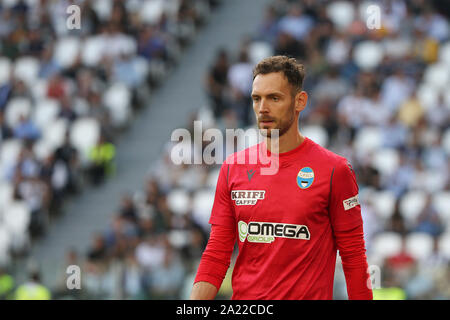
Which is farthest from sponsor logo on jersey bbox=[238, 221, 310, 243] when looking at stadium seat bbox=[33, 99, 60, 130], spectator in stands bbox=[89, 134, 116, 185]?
stadium seat bbox=[33, 99, 60, 130]

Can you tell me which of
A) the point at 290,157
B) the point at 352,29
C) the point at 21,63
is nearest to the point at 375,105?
the point at 352,29

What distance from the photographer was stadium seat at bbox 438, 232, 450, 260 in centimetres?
1049

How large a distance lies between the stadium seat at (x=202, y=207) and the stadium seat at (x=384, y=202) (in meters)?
2.51

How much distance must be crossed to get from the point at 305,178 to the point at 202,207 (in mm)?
8562

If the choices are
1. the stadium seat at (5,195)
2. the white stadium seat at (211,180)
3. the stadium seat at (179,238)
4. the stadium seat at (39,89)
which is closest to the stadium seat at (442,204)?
the white stadium seat at (211,180)

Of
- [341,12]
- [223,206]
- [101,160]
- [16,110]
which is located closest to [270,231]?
[223,206]

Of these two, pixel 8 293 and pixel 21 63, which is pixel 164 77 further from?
pixel 8 293

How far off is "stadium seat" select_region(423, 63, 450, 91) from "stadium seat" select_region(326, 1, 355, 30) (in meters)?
2.05

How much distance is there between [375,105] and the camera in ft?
43.6

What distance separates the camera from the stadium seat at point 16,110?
52.3 ft

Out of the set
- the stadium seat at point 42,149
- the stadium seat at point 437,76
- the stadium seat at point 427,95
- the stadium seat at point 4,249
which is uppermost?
the stadium seat at point 437,76

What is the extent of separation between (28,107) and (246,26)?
4991 millimetres

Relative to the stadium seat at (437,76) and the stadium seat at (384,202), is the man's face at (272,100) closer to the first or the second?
the stadium seat at (384,202)

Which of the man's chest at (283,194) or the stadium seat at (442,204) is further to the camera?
the stadium seat at (442,204)
